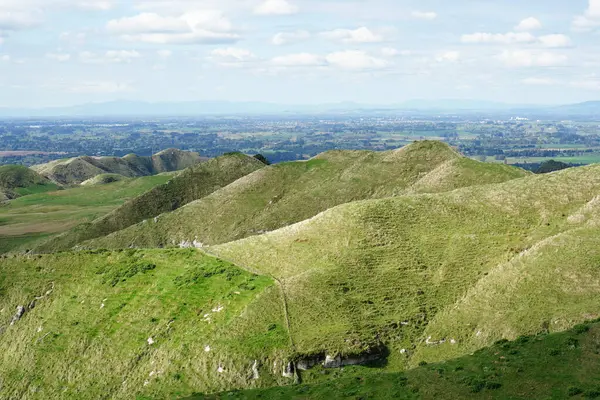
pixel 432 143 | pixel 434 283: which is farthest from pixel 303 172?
pixel 434 283

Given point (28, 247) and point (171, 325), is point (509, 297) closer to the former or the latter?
point (171, 325)

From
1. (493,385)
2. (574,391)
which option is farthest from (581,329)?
(493,385)

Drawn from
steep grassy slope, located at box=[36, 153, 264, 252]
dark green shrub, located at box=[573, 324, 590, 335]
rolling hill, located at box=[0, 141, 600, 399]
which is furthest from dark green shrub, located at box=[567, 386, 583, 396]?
steep grassy slope, located at box=[36, 153, 264, 252]

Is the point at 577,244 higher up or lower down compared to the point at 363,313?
higher up

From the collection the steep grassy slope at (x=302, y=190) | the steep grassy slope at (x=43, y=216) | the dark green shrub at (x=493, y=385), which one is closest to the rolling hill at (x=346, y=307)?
the dark green shrub at (x=493, y=385)

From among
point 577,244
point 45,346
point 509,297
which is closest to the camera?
point 509,297

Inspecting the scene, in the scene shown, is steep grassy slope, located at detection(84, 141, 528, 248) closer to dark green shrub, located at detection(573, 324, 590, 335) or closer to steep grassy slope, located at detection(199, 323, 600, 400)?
dark green shrub, located at detection(573, 324, 590, 335)

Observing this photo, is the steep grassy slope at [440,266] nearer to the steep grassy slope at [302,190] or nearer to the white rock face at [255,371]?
the white rock face at [255,371]
